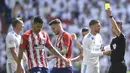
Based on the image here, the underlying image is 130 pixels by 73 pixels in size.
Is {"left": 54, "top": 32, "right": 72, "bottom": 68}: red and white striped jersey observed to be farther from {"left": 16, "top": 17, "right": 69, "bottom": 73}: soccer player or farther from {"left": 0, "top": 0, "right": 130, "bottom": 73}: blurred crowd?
{"left": 0, "top": 0, "right": 130, "bottom": 73}: blurred crowd

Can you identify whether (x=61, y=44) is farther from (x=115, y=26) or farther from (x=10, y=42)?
(x=115, y=26)

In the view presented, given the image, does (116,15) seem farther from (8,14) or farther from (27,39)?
(27,39)

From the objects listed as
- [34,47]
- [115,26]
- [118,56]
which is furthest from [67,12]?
[34,47]

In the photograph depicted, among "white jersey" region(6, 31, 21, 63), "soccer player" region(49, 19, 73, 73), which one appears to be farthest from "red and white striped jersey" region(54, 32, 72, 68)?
"white jersey" region(6, 31, 21, 63)

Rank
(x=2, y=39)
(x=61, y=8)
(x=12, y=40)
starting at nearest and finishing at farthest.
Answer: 1. (x=12, y=40)
2. (x=2, y=39)
3. (x=61, y=8)

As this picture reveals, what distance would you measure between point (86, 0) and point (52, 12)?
172 cm

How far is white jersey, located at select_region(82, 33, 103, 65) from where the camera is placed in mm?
13484

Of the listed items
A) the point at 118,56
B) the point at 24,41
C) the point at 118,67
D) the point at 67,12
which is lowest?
the point at 118,67

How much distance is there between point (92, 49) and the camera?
531 inches

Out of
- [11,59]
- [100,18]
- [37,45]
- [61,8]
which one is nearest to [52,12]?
[61,8]

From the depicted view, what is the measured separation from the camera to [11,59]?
46.3ft

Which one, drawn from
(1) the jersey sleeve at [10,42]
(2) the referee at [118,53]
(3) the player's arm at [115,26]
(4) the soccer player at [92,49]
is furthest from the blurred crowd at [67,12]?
(3) the player's arm at [115,26]

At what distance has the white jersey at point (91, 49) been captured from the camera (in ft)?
44.2

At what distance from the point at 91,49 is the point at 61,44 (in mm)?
762
